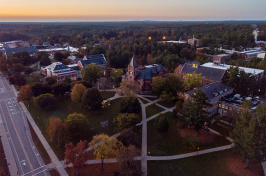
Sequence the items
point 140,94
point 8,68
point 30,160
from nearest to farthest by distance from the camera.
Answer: point 30,160 < point 140,94 < point 8,68

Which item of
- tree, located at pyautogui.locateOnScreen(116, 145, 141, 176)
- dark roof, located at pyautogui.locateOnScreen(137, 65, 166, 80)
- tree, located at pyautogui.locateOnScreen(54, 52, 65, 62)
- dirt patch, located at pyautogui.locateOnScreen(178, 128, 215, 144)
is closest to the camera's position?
tree, located at pyautogui.locateOnScreen(116, 145, 141, 176)

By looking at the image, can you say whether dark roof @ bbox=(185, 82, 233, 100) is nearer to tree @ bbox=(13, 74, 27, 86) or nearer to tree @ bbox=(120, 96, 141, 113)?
tree @ bbox=(120, 96, 141, 113)

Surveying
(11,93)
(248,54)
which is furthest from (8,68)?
(248,54)

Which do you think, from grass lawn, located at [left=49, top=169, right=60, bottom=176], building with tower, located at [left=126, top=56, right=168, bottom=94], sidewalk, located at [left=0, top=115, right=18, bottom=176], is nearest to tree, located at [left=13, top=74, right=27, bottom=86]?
sidewalk, located at [left=0, top=115, right=18, bottom=176]

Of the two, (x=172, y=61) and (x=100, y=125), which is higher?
(x=172, y=61)

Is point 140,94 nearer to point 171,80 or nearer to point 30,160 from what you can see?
point 171,80

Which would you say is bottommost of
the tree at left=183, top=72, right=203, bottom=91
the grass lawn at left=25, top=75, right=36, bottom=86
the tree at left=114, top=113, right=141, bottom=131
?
the tree at left=114, top=113, right=141, bottom=131
